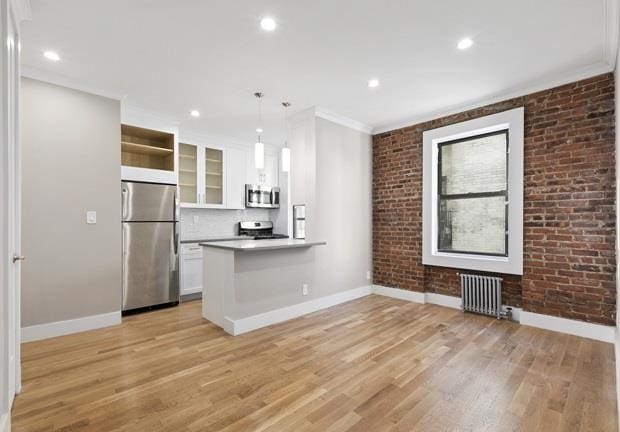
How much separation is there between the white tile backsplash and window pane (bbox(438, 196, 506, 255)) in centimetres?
365

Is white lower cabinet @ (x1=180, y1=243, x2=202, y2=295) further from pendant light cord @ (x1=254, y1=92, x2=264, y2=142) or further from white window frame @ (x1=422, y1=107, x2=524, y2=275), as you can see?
white window frame @ (x1=422, y1=107, x2=524, y2=275)

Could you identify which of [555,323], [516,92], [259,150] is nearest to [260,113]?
[259,150]

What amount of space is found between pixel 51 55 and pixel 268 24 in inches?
81.0

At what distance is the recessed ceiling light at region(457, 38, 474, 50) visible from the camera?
2.54 m

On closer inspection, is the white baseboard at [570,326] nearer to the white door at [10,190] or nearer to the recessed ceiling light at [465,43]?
the recessed ceiling light at [465,43]

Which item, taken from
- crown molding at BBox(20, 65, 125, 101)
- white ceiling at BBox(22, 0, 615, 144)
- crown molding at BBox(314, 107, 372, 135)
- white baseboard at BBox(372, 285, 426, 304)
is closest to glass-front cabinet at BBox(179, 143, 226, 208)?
white ceiling at BBox(22, 0, 615, 144)

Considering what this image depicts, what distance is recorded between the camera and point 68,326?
3252 millimetres

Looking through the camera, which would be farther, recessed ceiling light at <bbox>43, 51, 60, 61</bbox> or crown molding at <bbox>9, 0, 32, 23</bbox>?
recessed ceiling light at <bbox>43, 51, 60, 61</bbox>

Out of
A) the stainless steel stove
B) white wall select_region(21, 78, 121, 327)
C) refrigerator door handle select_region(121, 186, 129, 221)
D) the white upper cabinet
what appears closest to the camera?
white wall select_region(21, 78, 121, 327)

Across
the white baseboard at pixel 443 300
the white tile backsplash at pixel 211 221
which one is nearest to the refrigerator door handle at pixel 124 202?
the white tile backsplash at pixel 211 221

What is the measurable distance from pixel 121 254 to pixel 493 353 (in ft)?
13.4

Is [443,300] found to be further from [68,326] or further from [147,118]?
[147,118]

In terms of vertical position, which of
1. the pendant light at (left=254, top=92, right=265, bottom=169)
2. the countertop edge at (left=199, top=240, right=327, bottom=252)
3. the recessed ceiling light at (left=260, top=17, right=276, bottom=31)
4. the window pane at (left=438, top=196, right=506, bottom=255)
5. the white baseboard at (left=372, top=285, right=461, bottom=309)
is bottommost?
the white baseboard at (left=372, top=285, right=461, bottom=309)

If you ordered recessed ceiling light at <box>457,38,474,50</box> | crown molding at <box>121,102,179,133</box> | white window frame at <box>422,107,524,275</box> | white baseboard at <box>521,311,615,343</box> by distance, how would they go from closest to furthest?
recessed ceiling light at <box>457,38,474,50</box>, white baseboard at <box>521,311,615,343</box>, white window frame at <box>422,107,524,275</box>, crown molding at <box>121,102,179,133</box>
